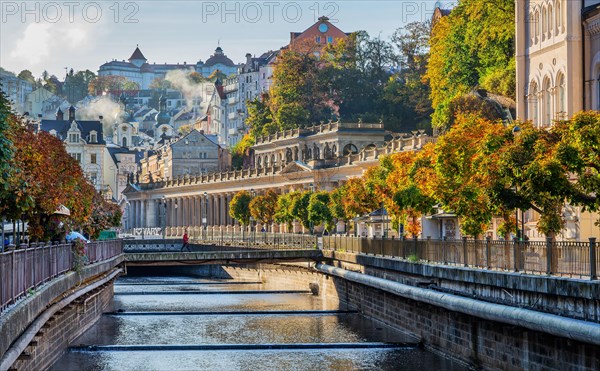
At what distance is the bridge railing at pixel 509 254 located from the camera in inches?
1403

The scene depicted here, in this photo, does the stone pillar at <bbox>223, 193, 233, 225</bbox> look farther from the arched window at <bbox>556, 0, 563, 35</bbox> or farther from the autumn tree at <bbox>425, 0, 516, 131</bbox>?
the arched window at <bbox>556, 0, 563, 35</bbox>

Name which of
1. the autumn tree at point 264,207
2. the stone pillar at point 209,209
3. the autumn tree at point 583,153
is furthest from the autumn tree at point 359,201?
the stone pillar at point 209,209

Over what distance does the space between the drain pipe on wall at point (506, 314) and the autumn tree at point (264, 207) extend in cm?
7932

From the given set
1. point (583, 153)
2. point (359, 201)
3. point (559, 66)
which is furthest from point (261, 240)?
point (583, 153)

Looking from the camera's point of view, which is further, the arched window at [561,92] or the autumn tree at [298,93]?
the autumn tree at [298,93]

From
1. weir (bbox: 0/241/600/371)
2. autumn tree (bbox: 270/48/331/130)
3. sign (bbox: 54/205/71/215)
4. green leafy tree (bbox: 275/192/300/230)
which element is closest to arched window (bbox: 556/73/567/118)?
weir (bbox: 0/241/600/371)

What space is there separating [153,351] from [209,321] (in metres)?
14.1

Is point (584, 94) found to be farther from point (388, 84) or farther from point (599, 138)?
point (388, 84)

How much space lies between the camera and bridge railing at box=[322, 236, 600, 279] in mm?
35625

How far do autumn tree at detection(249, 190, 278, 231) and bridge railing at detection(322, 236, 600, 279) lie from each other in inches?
2925

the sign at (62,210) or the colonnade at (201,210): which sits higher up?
the colonnade at (201,210)

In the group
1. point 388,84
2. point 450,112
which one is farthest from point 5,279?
point 388,84

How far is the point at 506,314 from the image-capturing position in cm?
3825

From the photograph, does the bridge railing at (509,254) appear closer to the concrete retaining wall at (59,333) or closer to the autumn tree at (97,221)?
the concrete retaining wall at (59,333)
